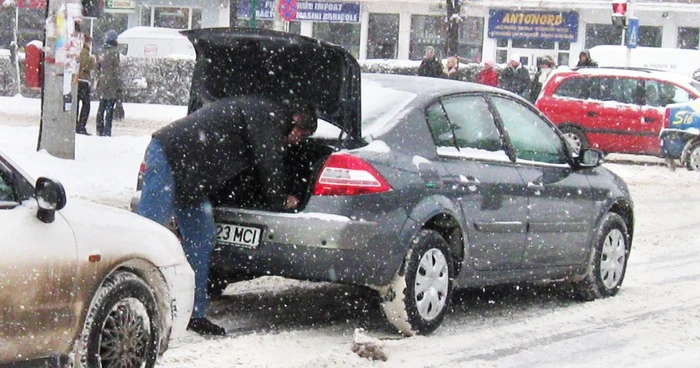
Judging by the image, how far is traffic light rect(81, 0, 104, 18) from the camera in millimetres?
16297

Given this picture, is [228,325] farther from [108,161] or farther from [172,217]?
[108,161]

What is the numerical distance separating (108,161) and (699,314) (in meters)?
9.47

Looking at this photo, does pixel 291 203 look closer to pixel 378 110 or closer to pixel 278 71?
pixel 378 110

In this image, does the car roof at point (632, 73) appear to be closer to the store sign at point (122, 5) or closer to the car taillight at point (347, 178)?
the car taillight at point (347, 178)

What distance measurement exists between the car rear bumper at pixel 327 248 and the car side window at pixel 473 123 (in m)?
0.95

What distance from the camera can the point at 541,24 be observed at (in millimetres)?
48969

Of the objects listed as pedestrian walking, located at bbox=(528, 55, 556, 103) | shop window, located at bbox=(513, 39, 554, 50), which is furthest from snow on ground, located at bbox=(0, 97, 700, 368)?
shop window, located at bbox=(513, 39, 554, 50)

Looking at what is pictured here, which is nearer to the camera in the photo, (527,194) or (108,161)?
(527,194)

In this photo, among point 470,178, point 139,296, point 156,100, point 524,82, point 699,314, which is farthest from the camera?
point 156,100

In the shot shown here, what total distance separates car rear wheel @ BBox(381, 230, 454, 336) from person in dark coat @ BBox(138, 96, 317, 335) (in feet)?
2.42

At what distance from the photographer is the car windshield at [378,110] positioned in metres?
7.82

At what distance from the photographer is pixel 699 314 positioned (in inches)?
354

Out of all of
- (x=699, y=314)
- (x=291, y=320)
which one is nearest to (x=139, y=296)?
(x=291, y=320)

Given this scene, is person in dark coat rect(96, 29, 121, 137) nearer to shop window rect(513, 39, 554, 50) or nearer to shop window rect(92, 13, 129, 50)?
shop window rect(513, 39, 554, 50)
